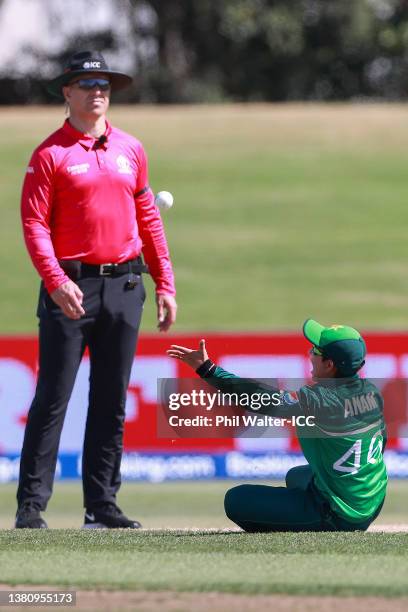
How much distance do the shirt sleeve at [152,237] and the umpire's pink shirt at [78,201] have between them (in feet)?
0.53

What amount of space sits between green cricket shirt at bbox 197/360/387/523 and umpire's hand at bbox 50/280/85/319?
3.14ft

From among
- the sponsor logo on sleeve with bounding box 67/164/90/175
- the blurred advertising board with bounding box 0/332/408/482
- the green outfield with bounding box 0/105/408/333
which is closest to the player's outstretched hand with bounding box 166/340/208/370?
the sponsor logo on sleeve with bounding box 67/164/90/175

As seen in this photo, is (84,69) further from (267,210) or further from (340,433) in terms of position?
(267,210)

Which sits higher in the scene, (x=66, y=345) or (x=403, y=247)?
(x=66, y=345)

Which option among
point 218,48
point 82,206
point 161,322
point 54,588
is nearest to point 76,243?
point 82,206

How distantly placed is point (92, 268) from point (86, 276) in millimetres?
49

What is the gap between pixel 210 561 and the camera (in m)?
5.37

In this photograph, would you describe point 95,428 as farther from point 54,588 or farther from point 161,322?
point 54,588

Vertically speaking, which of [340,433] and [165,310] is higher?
[165,310]

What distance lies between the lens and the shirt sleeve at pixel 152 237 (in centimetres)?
704

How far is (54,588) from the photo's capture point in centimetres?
484

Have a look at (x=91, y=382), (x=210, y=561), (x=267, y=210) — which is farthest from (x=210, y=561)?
(x=267, y=210)

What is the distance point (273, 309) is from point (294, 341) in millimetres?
10728

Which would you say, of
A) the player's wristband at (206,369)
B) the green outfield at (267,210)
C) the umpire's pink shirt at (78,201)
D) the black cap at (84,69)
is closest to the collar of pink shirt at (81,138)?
the umpire's pink shirt at (78,201)
